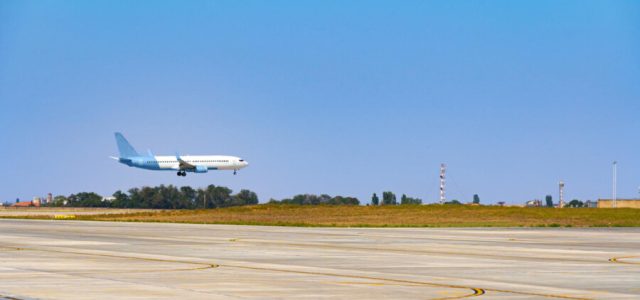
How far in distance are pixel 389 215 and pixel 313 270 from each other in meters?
97.3

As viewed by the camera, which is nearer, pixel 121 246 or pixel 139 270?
pixel 139 270

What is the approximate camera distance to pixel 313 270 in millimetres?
35438

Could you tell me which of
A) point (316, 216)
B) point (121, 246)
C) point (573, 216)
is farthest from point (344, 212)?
point (121, 246)

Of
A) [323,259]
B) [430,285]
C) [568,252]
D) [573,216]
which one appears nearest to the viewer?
[430,285]

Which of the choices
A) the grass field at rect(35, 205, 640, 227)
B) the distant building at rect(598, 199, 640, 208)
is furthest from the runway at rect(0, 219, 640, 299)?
the distant building at rect(598, 199, 640, 208)

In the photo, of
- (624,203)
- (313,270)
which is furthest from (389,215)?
(313,270)

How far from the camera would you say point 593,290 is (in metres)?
28.7

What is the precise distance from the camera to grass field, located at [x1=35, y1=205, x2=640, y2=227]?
382 feet

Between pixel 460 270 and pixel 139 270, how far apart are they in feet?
31.3

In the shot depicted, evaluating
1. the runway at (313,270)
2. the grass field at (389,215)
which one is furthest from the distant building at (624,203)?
the runway at (313,270)

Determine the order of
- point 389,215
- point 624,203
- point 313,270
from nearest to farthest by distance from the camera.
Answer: point 313,270, point 389,215, point 624,203

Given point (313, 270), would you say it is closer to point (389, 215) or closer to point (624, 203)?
point (389, 215)

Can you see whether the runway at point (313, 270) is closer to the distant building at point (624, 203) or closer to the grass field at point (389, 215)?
the grass field at point (389, 215)

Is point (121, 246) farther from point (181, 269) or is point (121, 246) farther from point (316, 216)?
point (316, 216)
